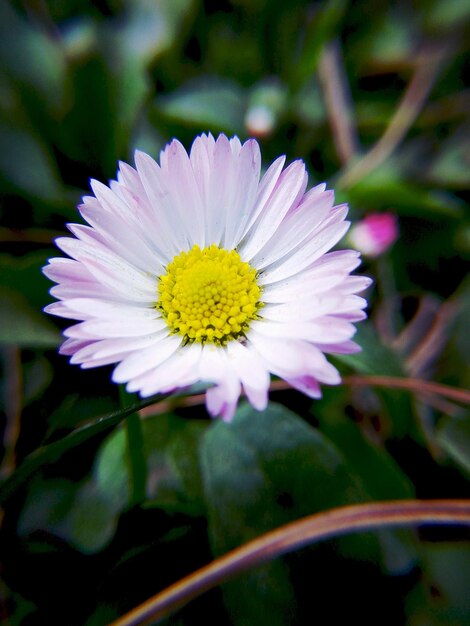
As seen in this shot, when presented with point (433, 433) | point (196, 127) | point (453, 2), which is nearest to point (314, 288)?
point (433, 433)

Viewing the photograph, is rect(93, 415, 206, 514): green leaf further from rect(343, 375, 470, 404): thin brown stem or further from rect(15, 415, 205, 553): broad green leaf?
rect(343, 375, 470, 404): thin brown stem

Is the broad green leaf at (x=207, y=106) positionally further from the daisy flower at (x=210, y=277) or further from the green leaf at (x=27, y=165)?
the daisy flower at (x=210, y=277)

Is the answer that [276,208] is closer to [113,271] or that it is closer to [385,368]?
[113,271]

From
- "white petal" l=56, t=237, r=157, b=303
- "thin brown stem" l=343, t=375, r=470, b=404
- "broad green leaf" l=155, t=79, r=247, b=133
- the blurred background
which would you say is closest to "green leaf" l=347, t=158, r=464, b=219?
the blurred background

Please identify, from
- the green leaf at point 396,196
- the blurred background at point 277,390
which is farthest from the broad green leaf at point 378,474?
the green leaf at point 396,196


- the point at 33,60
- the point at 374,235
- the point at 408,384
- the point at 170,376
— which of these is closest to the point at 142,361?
the point at 170,376

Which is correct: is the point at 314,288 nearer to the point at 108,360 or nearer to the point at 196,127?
the point at 108,360
